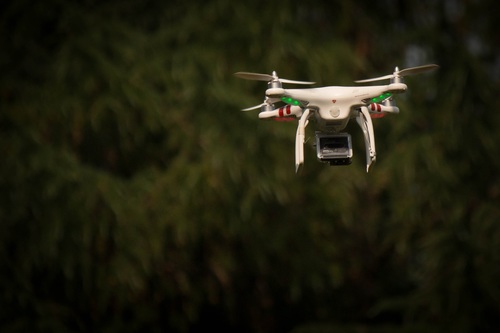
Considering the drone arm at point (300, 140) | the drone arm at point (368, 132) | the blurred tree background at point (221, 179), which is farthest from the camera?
the blurred tree background at point (221, 179)

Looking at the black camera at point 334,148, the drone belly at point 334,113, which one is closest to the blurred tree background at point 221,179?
the black camera at point 334,148

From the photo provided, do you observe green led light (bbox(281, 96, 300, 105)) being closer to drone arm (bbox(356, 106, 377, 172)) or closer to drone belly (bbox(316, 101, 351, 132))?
drone belly (bbox(316, 101, 351, 132))

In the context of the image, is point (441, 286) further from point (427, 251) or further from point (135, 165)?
point (135, 165)

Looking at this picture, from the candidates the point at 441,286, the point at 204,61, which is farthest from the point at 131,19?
the point at 441,286

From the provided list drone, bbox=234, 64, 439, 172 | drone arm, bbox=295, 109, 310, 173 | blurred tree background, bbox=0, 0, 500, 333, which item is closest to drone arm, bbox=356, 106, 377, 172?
drone, bbox=234, 64, 439, 172

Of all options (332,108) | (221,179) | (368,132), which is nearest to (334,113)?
(332,108)

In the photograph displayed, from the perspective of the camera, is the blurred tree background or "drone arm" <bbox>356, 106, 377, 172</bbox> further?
the blurred tree background

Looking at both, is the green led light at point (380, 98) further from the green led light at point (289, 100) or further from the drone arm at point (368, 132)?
the green led light at point (289, 100)
